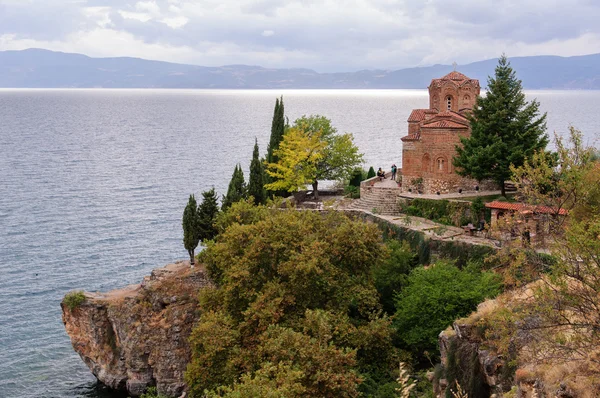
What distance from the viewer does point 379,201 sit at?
159ft

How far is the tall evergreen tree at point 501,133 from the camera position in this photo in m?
40.8

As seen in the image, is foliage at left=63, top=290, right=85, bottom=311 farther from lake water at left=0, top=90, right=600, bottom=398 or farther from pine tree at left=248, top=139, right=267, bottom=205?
pine tree at left=248, top=139, right=267, bottom=205

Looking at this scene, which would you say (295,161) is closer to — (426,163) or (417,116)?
(417,116)

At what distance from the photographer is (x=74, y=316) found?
44.5m

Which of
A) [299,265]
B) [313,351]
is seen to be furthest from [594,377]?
[299,265]

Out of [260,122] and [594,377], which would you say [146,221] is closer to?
[594,377]

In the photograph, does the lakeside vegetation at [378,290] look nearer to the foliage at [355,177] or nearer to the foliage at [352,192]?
the foliage at [352,192]

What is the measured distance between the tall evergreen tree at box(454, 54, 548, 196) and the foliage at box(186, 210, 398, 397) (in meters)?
10.5

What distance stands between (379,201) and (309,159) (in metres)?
8.01

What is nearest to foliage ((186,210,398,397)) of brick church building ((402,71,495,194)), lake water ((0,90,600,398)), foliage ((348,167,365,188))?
brick church building ((402,71,495,194))

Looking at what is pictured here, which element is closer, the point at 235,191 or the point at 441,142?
the point at 441,142

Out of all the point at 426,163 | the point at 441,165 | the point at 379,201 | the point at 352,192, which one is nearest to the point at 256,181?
the point at 352,192

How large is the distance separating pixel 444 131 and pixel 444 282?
1633 centimetres

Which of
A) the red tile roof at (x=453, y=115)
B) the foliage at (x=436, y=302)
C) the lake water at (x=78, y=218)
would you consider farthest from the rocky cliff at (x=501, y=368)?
the lake water at (x=78, y=218)
